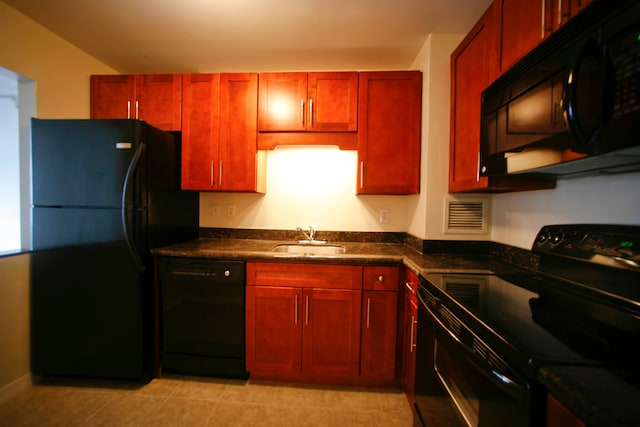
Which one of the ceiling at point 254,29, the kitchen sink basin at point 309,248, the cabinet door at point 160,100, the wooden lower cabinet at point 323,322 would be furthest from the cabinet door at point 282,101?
the wooden lower cabinet at point 323,322

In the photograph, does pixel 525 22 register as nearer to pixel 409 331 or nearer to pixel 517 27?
pixel 517 27

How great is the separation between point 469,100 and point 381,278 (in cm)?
123

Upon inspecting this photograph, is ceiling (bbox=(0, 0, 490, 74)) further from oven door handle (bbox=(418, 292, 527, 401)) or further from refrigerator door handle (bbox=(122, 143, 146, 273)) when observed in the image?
oven door handle (bbox=(418, 292, 527, 401))

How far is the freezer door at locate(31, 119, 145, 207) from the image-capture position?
1.61 m

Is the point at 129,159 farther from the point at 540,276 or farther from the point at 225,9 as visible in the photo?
the point at 540,276

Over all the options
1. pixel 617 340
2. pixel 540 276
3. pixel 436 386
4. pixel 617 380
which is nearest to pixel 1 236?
pixel 436 386

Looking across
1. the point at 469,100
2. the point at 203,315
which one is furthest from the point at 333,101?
the point at 203,315

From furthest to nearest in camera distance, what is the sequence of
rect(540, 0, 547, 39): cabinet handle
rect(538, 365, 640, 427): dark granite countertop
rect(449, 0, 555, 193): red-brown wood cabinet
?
rect(449, 0, 555, 193): red-brown wood cabinet, rect(540, 0, 547, 39): cabinet handle, rect(538, 365, 640, 427): dark granite countertop

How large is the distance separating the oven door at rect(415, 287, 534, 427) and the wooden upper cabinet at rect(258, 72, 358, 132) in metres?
1.40

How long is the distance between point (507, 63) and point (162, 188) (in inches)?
88.3

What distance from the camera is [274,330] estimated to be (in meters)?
1.72

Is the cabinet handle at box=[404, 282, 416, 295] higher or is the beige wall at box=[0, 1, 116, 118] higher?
the beige wall at box=[0, 1, 116, 118]

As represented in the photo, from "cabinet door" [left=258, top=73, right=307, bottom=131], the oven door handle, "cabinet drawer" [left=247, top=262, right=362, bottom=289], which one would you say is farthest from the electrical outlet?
the oven door handle

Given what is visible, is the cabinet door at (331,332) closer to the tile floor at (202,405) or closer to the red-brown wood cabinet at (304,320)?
the red-brown wood cabinet at (304,320)
